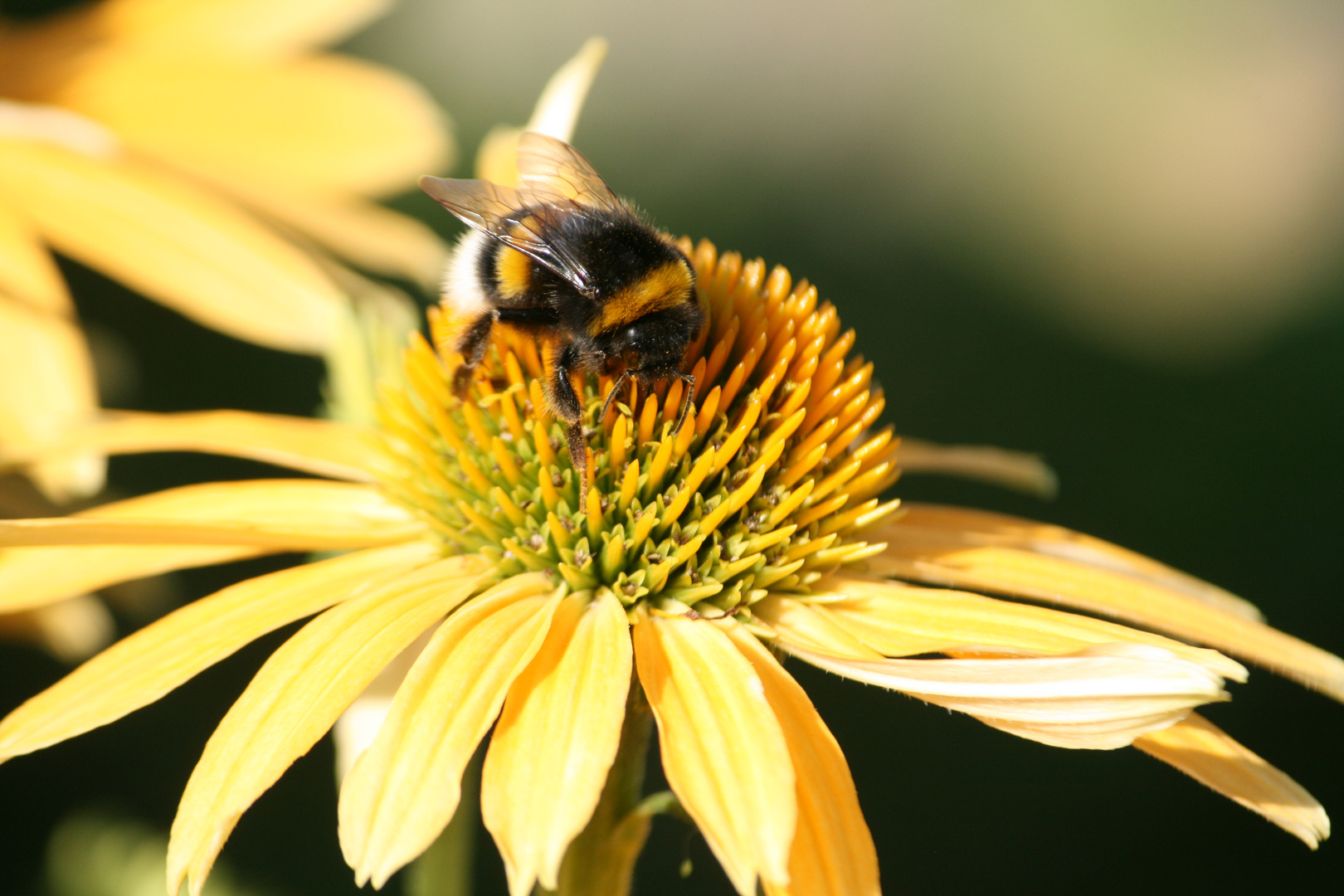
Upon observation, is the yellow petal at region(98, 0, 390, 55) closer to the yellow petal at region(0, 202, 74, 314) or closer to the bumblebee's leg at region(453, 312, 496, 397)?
the yellow petal at region(0, 202, 74, 314)

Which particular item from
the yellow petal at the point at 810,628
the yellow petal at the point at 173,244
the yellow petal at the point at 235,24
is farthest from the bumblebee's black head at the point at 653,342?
the yellow petal at the point at 235,24

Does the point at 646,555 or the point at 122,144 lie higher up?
the point at 122,144

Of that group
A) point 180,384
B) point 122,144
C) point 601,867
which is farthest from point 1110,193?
point 601,867

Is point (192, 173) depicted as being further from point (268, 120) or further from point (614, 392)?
point (614, 392)

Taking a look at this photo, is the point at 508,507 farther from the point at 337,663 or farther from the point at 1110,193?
the point at 1110,193

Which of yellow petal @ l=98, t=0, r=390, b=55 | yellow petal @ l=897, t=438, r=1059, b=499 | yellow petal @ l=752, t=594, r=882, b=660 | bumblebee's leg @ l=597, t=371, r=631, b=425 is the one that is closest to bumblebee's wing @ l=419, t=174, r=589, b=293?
bumblebee's leg @ l=597, t=371, r=631, b=425

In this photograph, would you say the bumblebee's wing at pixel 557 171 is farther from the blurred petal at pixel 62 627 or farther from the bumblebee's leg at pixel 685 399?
the blurred petal at pixel 62 627
